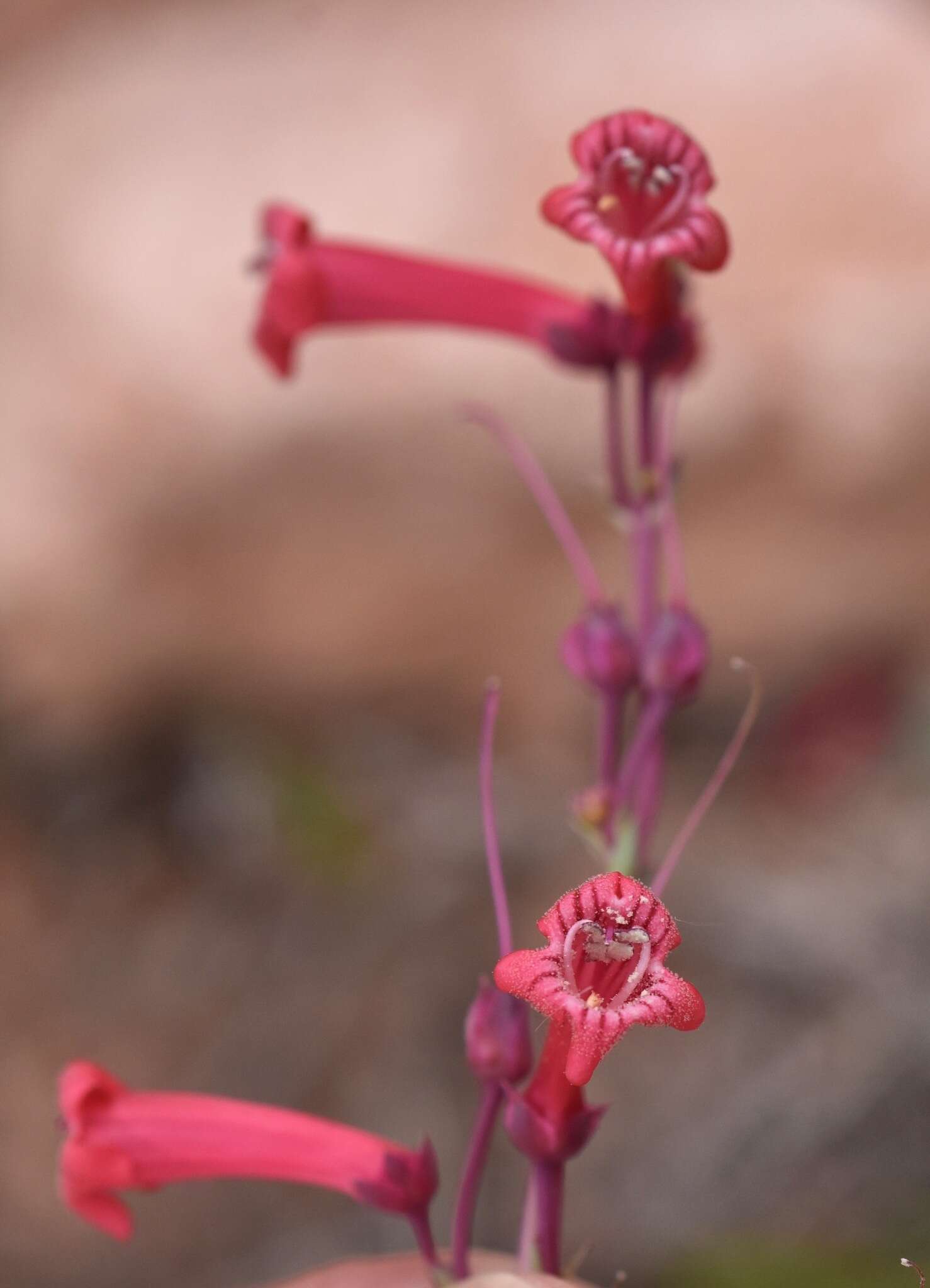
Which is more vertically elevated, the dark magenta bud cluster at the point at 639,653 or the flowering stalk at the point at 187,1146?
the dark magenta bud cluster at the point at 639,653

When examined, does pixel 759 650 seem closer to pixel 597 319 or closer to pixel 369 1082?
pixel 369 1082

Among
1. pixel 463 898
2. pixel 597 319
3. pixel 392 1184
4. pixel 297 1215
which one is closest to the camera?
pixel 392 1184

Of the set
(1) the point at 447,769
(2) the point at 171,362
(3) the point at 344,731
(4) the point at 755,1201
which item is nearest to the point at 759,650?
(1) the point at 447,769

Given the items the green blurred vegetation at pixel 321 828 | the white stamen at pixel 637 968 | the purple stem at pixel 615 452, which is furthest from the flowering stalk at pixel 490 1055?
the green blurred vegetation at pixel 321 828

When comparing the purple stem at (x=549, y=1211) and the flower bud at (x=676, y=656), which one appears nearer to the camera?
the purple stem at (x=549, y=1211)

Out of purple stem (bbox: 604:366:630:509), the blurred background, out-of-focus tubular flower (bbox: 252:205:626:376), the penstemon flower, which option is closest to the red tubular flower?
the penstemon flower

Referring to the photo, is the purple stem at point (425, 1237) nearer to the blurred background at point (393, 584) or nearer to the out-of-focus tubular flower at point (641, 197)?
the out-of-focus tubular flower at point (641, 197)

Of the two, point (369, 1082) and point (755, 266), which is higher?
point (755, 266)
